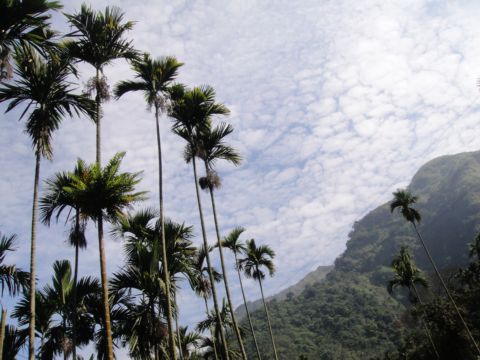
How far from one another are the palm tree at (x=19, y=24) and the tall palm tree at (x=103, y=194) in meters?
3.38

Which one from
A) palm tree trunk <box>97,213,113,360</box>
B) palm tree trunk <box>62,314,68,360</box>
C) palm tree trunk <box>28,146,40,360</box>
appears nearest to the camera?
palm tree trunk <box>97,213,113,360</box>

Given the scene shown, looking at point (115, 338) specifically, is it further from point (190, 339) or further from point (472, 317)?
point (472, 317)

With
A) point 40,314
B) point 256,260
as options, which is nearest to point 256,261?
point 256,260

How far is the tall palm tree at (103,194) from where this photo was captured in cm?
903

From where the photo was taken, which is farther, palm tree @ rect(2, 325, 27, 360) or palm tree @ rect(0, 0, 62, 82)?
palm tree @ rect(2, 325, 27, 360)

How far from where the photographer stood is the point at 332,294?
5197 inches

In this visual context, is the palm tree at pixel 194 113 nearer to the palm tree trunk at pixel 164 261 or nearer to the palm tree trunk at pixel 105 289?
the palm tree trunk at pixel 164 261

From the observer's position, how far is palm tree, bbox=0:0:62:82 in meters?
8.46

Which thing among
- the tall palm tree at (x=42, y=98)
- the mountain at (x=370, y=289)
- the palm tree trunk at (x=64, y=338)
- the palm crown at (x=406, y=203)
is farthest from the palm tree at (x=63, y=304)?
the mountain at (x=370, y=289)

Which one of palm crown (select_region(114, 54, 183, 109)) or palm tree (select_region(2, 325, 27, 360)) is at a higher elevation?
palm crown (select_region(114, 54, 183, 109))

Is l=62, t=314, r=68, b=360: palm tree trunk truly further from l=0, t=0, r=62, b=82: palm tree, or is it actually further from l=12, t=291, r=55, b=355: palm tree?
l=0, t=0, r=62, b=82: palm tree

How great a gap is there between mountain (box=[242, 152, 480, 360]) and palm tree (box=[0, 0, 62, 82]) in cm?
9574

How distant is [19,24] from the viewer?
28.8ft

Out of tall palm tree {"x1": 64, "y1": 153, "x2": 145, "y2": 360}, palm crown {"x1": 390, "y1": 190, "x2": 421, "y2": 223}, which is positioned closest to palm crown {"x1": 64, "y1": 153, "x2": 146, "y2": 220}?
tall palm tree {"x1": 64, "y1": 153, "x2": 145, "y2": 360}
